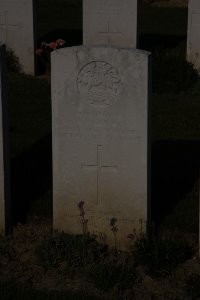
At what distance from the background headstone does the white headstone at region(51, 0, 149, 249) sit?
47 centimetres

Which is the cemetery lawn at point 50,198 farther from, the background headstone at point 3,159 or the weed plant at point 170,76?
the background headstone at point 3,159

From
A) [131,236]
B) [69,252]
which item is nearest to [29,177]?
[69,252]


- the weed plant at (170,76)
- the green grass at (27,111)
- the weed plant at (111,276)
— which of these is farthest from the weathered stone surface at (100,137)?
the weed plant at (170,76)

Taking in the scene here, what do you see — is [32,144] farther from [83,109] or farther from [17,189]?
[83,109]

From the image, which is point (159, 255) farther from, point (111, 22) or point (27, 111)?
point (111, 22)

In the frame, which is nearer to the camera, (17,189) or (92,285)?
(92,285)

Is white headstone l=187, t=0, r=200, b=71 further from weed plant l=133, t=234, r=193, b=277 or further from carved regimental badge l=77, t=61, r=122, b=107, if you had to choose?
weed plant l=133, t=234, r=193, b=277

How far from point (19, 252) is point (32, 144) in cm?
304

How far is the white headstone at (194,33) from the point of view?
12938mm

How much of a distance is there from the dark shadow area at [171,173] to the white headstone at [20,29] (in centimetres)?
458

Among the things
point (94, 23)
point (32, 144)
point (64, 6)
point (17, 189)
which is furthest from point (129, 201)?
point (64, 6)

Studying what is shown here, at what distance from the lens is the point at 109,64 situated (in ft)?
21.7

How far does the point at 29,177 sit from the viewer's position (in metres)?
8.63

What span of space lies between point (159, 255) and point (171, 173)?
2342mm
